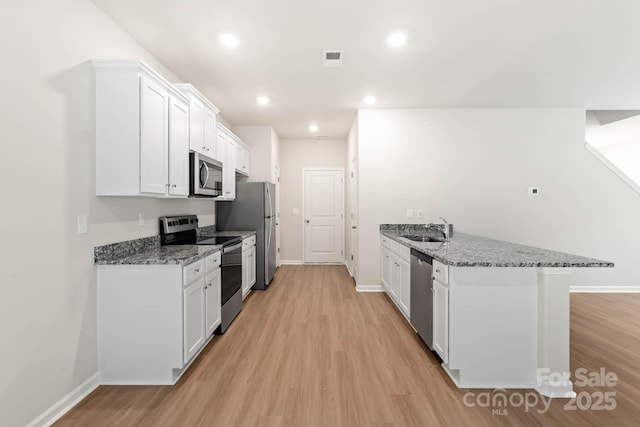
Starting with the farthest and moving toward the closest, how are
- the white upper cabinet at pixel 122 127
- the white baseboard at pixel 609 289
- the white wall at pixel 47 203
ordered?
the white baseboard at pixel 609 289, the white upper cabinet at pixel 122 127, the white wall at pixel 47 203

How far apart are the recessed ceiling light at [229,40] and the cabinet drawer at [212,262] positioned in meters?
1.92

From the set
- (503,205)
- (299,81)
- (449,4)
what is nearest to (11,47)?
(299,81)

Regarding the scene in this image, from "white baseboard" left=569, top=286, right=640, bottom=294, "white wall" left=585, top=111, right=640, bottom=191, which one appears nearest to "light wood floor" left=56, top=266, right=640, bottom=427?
"white baseboard" left=569, top=286, right=640, bottom=294

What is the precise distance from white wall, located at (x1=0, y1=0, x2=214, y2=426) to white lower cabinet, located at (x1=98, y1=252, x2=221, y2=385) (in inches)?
3.4

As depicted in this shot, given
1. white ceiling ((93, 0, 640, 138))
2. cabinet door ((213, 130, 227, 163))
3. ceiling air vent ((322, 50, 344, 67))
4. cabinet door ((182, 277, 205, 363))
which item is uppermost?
white ceiling ((93, 0, 640, 138))

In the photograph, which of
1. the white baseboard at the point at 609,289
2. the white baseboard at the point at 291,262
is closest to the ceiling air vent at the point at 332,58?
the white baseboard at the point at 291,262

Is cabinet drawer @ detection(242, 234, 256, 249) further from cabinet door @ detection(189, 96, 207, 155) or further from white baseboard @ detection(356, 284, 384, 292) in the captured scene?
white baseboard @ detection(356, 284, 384, 292)

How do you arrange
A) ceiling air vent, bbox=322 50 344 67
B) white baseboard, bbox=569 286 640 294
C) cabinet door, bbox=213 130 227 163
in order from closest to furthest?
ceiling air vent, bbox=322 50 344 67 < cabinet door, bbox=213 130 227 163 < white baseboard, bbox=569 286 640 294

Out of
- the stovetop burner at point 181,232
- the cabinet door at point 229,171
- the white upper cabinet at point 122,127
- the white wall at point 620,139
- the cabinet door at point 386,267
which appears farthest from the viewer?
the white wall at point 620,139

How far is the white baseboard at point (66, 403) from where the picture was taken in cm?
168

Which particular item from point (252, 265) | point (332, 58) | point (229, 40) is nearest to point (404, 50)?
Result: point (332, 58)

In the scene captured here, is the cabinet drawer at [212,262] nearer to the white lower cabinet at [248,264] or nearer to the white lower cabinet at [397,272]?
the white lower cabinet at [248,264]

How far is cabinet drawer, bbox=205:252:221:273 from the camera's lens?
2549mm

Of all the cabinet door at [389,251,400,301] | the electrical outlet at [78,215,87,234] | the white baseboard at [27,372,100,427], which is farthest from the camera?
the cabinet door at [389,251,400,301]
